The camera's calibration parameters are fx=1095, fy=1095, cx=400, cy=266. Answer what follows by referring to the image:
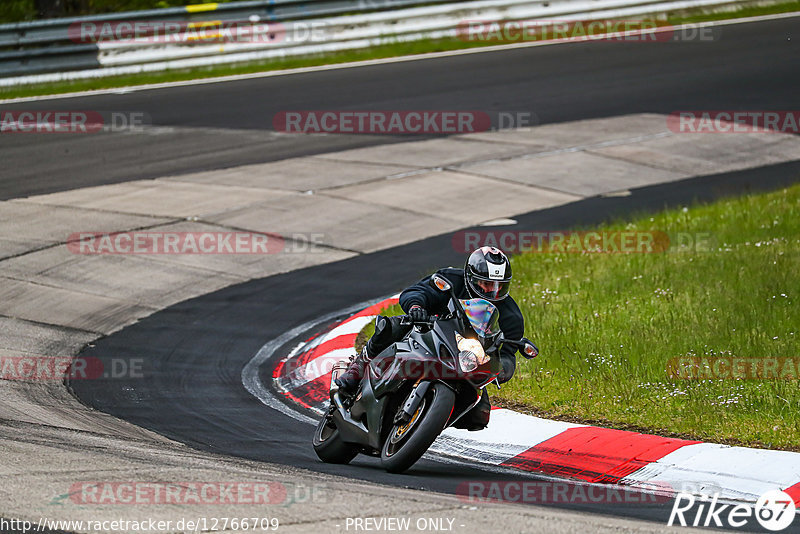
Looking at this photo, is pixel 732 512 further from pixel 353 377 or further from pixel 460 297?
pixel 353 377

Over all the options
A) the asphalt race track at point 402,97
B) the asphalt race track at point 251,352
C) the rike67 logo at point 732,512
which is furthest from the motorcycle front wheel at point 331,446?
the asphalt race track at point 402,97

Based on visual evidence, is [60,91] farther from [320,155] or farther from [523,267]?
[523,267]

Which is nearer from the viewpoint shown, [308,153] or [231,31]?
[308,153]

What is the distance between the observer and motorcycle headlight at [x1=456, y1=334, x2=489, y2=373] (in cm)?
651

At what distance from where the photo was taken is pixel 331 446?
746cm

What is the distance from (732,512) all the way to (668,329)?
11.5ft

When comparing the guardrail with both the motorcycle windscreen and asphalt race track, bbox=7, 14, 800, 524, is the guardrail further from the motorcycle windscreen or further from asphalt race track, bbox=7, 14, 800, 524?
the motorcycle windscreen

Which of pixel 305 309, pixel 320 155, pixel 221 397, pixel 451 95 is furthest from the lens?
pixel 451 95

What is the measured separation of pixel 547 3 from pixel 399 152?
30.8 ft

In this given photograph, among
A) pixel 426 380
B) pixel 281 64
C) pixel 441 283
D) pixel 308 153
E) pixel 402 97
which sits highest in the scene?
pixel 281 64

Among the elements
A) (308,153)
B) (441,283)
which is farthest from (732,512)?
(308,153)

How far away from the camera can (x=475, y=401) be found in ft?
22.4

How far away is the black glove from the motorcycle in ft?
0.24

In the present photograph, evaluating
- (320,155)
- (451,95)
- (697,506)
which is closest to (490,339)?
(697,506)
